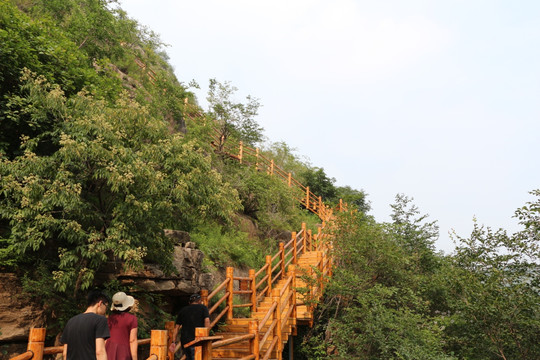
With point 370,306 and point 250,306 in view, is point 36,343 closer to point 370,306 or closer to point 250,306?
point 250,306

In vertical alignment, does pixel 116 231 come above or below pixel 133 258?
above

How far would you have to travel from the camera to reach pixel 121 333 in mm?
4625

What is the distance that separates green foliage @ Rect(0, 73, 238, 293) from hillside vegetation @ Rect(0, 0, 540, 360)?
0.09 ft

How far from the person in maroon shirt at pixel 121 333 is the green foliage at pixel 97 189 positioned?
1002 mm

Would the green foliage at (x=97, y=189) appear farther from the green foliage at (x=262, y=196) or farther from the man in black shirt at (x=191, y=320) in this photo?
the green foliage at (x=262, y=196)

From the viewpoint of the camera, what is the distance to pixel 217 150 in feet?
59.3

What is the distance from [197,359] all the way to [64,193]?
9.58ft

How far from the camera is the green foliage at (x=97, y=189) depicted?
558cm

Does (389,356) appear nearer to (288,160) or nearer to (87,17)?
(87,17)

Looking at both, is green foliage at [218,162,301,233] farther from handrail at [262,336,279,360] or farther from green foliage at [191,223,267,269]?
handrail at [262,336,279,360]

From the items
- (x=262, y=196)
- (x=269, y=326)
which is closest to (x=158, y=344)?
(x=269, y=326)

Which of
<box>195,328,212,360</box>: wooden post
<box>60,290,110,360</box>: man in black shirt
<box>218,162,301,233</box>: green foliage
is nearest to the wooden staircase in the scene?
<box>195,328,212,360</box>: wooden post

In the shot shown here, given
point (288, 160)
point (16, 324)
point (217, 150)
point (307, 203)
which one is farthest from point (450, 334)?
point (288, 160)

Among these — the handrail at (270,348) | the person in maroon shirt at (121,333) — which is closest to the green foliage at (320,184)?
the handrail at (270,348)
